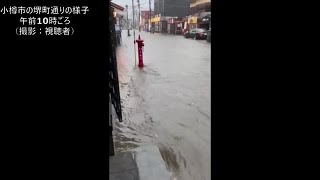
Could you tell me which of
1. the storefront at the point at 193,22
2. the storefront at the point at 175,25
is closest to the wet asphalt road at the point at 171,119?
the storefront at the point at 193,22

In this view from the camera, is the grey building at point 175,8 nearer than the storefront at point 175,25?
No

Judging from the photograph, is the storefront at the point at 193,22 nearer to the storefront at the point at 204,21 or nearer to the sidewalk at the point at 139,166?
the storefront at the point at 204,21

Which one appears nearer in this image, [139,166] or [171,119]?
[139,166]

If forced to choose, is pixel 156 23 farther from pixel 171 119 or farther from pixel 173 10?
pixel 171 119

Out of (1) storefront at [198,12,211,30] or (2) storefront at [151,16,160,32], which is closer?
(1) storefront at [198,12,211,30]

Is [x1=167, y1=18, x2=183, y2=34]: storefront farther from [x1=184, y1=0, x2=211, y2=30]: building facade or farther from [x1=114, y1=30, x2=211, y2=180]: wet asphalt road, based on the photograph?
[x1=114, y1=30, x2=211, y2=180]: wet asphalt road

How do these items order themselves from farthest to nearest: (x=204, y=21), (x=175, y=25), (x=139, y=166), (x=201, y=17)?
(x=175, y=25) → (x=201, y=17) → (x=204, y=21) → (x=139, y=166)

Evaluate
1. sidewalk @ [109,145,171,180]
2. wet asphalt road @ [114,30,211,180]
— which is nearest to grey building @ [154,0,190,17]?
wet asphalt road @ [114,30,211,180]

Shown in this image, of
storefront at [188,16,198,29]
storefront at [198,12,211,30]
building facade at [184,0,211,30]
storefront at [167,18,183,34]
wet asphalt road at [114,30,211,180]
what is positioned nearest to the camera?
wet asphalt road at [114,30,211,180]

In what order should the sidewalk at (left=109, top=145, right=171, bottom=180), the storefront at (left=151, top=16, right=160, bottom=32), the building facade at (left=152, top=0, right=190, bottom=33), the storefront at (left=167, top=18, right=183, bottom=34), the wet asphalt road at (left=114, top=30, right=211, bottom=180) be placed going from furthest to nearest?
the storefront at (left=151, top=16, right=160, bottom=32) → the building facade at (left=152, top=0, right=190, bottom=33) → the storefront at (left=167, top=18, right=183, bottom=34) → the wet asphalt road at (left=114, top=30, right=211, bottom=180) → the sidewalk at (left=109, top=145, right=171, bottom=180)

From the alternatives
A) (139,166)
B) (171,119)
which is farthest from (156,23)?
(139,166)
